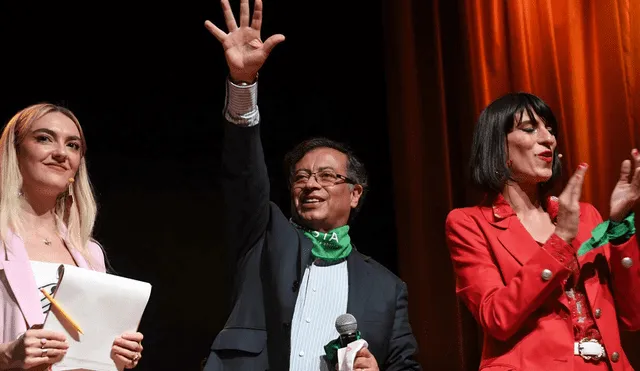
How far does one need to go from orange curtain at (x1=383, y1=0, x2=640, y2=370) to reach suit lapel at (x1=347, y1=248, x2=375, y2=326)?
1069 mm

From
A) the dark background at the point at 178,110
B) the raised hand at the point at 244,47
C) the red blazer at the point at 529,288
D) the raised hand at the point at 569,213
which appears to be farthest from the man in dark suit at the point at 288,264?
the dark background at the point at 178,110

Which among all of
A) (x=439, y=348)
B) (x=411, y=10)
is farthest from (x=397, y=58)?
(x=439, y=348)

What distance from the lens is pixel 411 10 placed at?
4.34 meters

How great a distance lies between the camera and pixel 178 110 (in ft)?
14.4

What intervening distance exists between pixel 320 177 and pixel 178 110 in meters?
1.43

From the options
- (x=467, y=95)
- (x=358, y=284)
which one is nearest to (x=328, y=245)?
(x=358, y=284)

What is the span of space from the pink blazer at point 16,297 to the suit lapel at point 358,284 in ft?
3.23

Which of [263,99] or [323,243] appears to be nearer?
[323,243]

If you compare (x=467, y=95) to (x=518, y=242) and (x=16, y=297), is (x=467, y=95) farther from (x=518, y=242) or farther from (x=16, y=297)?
(x=16, y=297)

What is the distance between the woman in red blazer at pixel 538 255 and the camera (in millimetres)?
2625

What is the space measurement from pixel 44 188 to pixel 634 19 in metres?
2.49

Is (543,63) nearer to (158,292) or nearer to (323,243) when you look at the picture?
(323,243)

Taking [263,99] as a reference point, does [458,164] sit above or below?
below

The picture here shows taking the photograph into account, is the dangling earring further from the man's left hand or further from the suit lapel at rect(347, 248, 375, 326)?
the man's left hand
